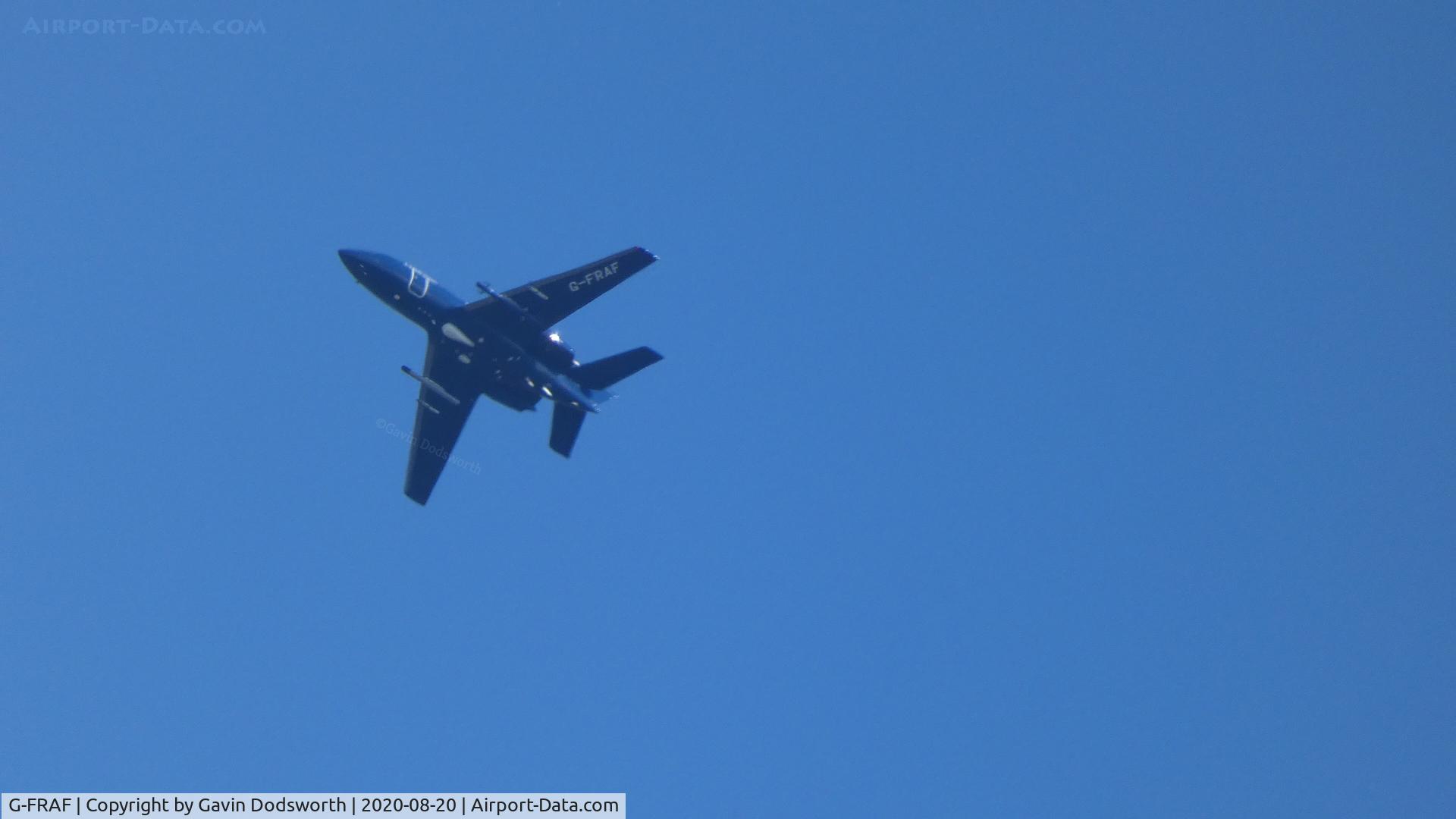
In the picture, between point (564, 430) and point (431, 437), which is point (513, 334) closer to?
point (564, 430)

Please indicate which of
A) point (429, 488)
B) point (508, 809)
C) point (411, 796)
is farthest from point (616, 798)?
point (429, 488)

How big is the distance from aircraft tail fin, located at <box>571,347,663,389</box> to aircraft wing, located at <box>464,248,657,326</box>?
276cm

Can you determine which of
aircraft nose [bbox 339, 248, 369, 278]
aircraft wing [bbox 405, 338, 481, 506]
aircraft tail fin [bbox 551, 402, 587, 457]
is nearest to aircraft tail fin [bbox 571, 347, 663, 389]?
aircraft tail fin [bbox 551, 402, 587, 457]

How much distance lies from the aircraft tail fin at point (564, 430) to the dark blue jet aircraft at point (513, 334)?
0.09 metres

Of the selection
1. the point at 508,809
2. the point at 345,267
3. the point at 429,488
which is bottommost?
the point at 508,809

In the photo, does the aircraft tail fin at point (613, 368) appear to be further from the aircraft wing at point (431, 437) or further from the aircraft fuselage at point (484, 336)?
the aircraft wing at point (431, 437)

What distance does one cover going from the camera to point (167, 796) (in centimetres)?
4519

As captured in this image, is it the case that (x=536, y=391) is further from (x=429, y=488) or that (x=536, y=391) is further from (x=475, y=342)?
(x=429, y=488)

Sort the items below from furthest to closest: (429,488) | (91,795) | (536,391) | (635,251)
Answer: (429,488) < (536,391) < (635,251) < (91,795)

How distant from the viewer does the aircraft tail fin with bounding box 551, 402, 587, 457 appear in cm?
6312

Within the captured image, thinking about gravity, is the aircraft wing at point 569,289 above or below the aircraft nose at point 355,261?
below

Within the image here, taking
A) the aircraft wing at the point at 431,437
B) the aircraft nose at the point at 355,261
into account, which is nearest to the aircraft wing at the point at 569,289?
the aircraft nose at the point at 355,261

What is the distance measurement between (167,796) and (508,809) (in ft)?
39.8

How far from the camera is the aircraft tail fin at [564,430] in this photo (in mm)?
63125
